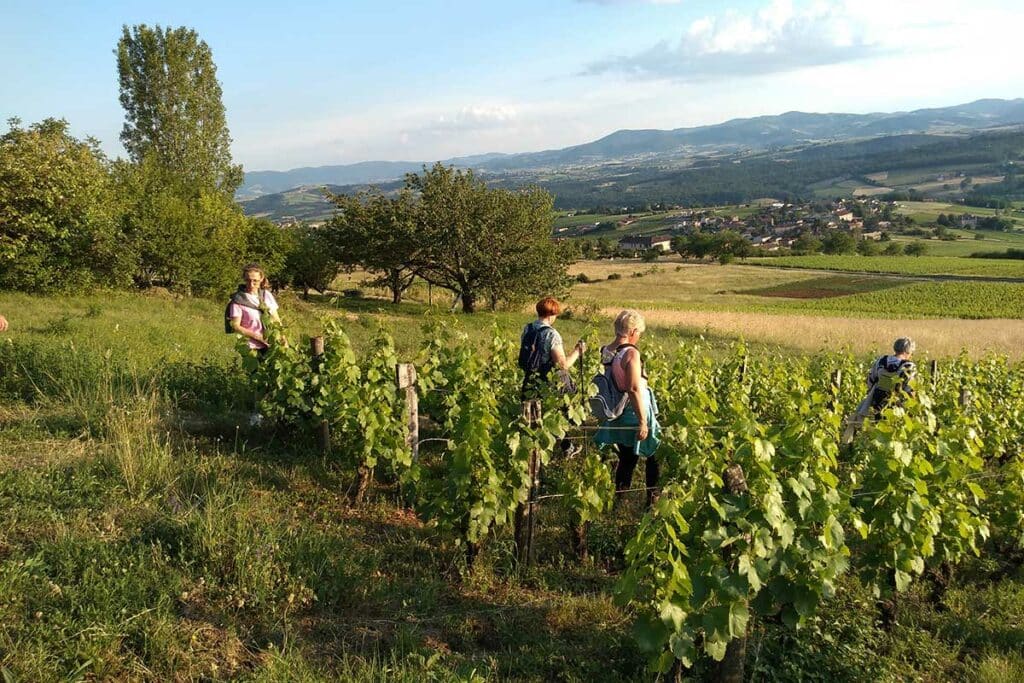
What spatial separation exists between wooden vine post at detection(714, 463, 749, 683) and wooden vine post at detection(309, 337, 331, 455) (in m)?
4.22

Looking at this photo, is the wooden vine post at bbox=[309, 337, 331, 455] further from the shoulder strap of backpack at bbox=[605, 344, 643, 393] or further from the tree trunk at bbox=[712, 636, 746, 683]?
the tree trunk at bbox=[712, 636, 746, 683]

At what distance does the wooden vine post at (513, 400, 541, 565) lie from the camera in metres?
5.11

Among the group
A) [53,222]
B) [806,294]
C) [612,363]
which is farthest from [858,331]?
[53,222]

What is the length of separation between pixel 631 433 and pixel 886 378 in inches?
152

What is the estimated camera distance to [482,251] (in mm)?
25234

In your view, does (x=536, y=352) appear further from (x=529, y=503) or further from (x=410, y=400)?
(x=529, y=503)

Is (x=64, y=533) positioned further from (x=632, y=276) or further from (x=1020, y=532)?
(x=632, y=276)

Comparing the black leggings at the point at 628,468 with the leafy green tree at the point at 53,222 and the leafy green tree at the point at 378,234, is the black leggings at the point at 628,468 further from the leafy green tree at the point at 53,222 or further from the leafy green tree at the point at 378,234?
the leafy green tree at the point at 378,234

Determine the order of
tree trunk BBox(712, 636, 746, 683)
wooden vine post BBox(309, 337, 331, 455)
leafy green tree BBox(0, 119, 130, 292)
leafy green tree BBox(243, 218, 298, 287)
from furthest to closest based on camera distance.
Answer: leafy green tree BBox(243, 218, 298, 287) → leafy green tree BBox(0, 119, 130, 292) → wooden vine post BBox(309, 337, 331, 455) → tree trunk BBox(712, 636, 746, 683)

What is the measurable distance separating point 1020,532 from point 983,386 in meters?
6.23

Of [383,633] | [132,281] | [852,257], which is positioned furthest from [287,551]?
[852,257]

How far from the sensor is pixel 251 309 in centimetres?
693

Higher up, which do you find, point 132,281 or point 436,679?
point 132,281

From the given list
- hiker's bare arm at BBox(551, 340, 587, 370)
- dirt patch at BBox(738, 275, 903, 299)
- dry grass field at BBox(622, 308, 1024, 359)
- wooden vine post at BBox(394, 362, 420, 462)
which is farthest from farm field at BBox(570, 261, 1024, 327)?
wooden vine post at BBox(394, 362, 420, 462)
